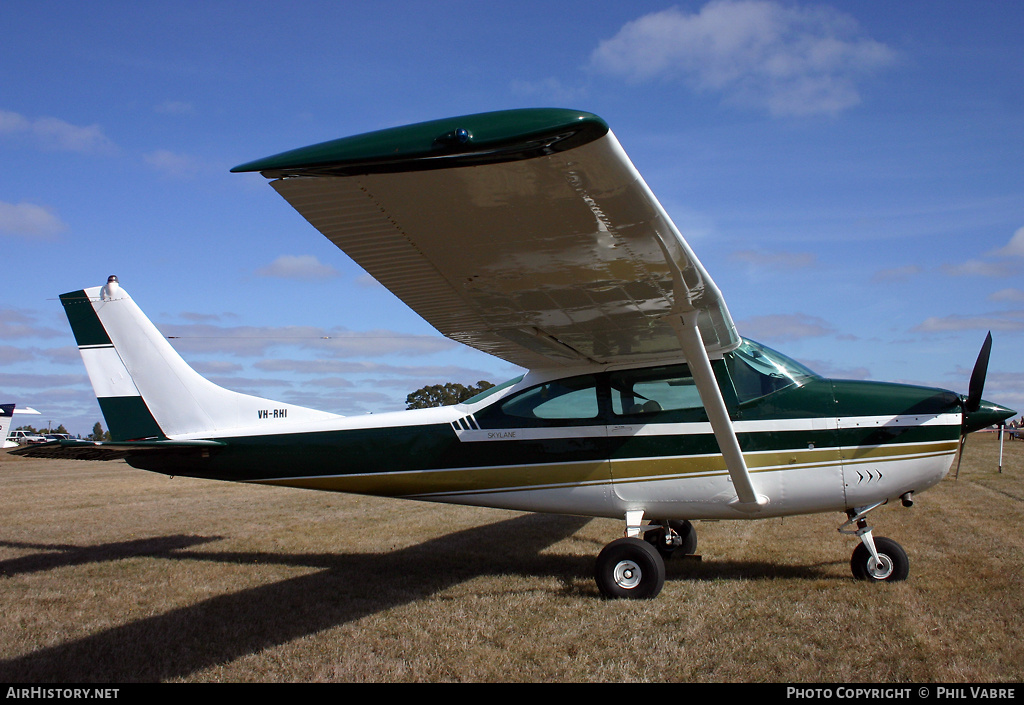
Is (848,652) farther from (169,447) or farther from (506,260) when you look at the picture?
(169,447)

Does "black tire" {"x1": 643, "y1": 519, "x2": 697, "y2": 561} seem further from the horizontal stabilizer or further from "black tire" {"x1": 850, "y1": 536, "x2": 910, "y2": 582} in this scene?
the horizontal stabilizer

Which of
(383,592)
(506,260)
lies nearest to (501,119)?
(506,260)

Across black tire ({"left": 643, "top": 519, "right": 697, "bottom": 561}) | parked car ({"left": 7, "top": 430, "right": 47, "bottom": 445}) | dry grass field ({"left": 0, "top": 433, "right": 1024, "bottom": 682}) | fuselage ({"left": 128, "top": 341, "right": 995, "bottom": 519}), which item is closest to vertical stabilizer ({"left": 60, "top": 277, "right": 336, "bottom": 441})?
fuselage ({"left": 128, "top": 341, "right": 995, "bottom": 519})

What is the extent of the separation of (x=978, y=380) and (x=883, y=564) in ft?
5.77

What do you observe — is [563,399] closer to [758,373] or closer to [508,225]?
[758,373]

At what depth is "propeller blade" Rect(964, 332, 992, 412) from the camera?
5.61 m

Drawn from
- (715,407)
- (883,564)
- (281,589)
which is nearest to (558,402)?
(715,407)

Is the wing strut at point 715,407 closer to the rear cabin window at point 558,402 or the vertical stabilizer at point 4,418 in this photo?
the rear cabin window at point 558,402

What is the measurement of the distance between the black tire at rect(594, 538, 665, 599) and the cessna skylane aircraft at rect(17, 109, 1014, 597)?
0.05 feet

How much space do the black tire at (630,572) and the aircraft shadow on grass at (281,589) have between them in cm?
41

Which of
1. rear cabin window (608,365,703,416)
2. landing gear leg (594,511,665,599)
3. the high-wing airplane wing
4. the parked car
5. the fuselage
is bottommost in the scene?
the parked car

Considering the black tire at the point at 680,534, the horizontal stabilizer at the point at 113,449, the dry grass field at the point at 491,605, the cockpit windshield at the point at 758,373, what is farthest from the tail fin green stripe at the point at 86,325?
the cockpit windshield at the point at 758,373

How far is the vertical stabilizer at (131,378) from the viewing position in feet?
24.0
